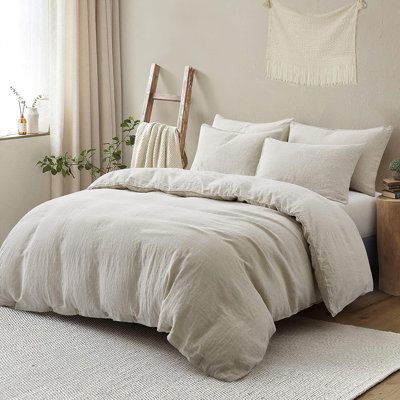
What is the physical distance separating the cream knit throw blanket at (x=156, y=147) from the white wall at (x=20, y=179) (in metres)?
0.64

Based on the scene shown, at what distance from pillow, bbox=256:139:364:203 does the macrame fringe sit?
1.71 ft

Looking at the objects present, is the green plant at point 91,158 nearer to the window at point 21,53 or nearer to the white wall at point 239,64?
the white wall at point 239,64

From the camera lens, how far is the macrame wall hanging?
4.60m

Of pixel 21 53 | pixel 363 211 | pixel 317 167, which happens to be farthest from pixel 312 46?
pixel 21 53

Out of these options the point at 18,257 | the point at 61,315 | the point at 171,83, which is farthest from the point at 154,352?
the point at 171,83

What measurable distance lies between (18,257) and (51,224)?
0.78 ft

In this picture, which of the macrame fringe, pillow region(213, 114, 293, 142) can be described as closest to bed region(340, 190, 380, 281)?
pillow region(213, 114, 293, 142)

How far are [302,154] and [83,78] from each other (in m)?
1.89

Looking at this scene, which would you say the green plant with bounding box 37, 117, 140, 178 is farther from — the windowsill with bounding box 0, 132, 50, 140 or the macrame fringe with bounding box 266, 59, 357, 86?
the macrame fringe with bounding box 266, 59, 357, 86

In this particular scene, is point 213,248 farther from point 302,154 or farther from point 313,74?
point 313,74

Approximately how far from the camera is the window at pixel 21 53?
5.25m

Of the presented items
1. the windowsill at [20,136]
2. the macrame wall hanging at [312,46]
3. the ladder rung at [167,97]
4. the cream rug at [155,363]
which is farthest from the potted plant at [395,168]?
the windowsill at [20,136]

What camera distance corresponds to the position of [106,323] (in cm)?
379

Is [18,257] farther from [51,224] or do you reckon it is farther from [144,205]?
[144,205]
